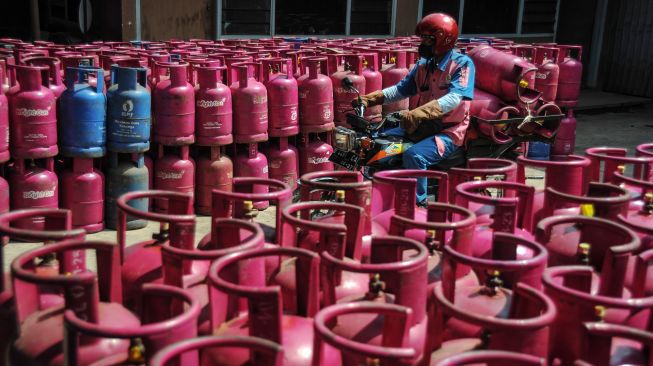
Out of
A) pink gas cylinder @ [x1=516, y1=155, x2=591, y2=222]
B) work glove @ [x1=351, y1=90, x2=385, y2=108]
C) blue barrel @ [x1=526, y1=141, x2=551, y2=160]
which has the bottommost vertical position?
blue barrel @ [x1=526, y1=141, x2=551, y2=160]

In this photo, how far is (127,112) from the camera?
17.9 ft

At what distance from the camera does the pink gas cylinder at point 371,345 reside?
1.89 m

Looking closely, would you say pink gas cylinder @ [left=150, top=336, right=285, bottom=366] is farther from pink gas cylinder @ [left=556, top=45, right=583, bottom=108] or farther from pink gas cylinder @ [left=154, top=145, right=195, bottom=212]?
pink gas cylinder @ [left=556, top=45, right=583, bottom=108]

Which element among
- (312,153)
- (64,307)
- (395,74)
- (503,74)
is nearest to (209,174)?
(312,153)

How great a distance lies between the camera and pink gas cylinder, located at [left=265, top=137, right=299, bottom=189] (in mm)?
6508

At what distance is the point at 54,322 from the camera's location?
7.91ft

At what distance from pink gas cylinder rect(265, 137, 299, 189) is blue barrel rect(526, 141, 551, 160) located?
318 cm

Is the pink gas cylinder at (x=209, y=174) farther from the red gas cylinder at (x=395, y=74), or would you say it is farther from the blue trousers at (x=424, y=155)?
the red gas cylinder at (x=395, y=74)

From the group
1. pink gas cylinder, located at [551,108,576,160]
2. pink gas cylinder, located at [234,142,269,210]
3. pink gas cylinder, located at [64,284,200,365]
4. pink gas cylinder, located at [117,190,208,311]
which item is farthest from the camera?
pink gas cylinder, located at [551,108,576,160]

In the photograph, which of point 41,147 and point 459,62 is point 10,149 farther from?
point 459,62

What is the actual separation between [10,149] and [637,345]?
4.39 m

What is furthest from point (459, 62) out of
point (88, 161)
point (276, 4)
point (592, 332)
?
point (276, 4)

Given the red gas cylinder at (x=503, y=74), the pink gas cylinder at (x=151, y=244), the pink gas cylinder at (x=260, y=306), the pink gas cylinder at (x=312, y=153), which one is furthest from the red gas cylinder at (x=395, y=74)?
the pink gas cylinder at (x=260, y=306)

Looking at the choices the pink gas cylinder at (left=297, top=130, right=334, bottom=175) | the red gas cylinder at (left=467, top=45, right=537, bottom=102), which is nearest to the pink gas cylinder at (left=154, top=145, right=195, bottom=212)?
the pink gas cylinder at (left=297, top=130, right=334, bottom=175)
